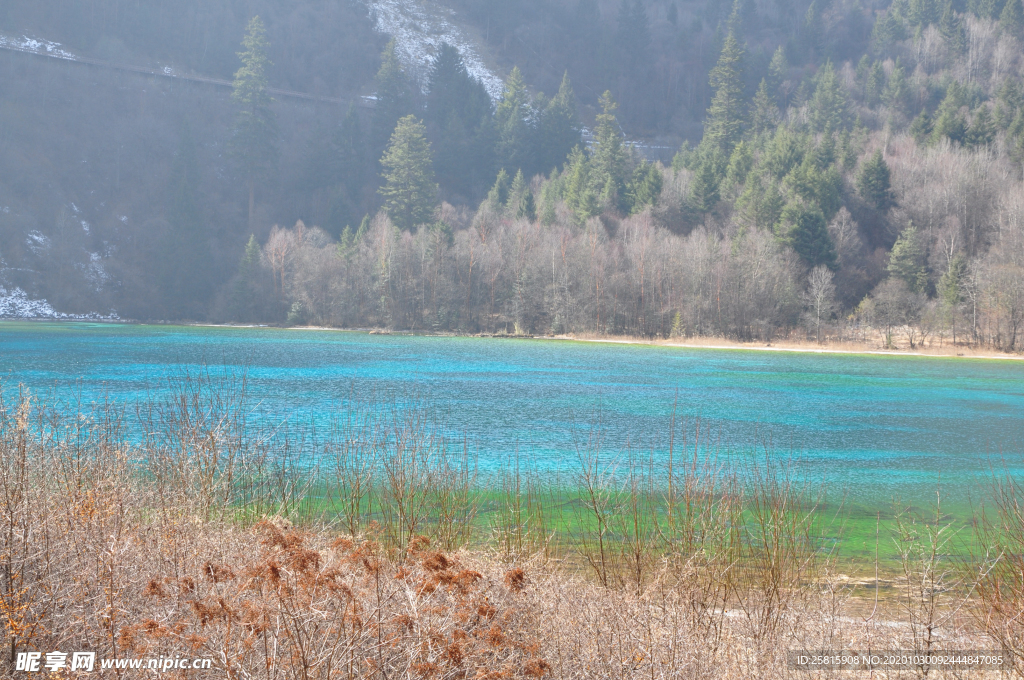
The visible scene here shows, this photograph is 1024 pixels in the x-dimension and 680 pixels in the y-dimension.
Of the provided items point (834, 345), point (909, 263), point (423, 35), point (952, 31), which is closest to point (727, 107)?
point (909, 263)

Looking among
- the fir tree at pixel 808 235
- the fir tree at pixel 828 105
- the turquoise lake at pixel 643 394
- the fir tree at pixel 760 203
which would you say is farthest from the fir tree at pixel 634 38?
the turquoise lake at pixel 643 394

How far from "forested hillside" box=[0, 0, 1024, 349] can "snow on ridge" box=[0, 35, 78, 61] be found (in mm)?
3439

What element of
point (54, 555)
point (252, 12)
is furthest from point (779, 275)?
point (252, 12)

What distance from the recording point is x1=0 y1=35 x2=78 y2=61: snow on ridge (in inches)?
3851

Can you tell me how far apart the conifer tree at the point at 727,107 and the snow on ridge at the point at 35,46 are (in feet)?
287

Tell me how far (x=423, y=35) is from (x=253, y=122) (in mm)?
64514

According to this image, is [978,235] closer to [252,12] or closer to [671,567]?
[671,567]

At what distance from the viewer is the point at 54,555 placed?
5.94 m

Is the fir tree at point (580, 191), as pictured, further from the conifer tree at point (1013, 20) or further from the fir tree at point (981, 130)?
the conifer tree at point (1013, 20)

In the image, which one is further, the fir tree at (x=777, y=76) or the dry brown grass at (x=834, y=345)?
the fir tree at (x=777, y=76)

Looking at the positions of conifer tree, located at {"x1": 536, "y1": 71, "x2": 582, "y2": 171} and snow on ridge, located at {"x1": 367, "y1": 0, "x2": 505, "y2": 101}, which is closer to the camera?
conifer tree, located at {"x1": 536, "y1": 71, "x2": 582, "y2": 171}

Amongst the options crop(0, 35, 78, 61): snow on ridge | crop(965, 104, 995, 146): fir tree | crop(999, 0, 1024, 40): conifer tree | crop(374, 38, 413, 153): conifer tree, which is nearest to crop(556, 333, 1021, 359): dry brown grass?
crop(965, 104, 995, 146): fir tree

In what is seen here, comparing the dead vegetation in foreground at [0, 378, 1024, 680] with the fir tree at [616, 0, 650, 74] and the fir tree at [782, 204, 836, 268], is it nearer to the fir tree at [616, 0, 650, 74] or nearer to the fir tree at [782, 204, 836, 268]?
the fir tree at [782, 204, 836, 268]

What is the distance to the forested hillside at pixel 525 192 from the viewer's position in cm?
6266
